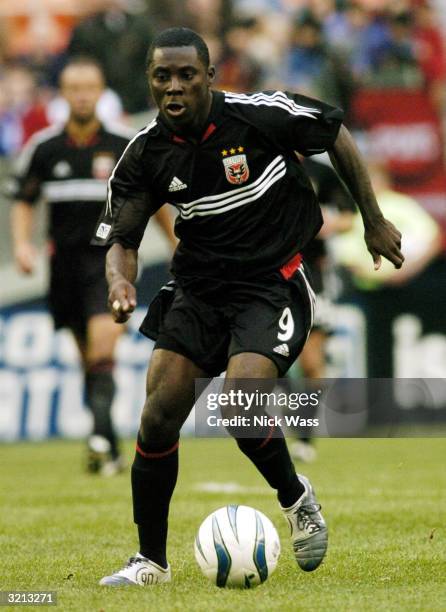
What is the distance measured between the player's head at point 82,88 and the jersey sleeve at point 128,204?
4799mm

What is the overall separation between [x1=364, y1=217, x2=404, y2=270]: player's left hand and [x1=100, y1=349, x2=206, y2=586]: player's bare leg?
875 millimetres

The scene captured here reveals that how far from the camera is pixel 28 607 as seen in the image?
4.76 m

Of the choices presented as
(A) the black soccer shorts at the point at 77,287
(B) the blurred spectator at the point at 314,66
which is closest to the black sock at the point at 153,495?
(A) the black soccer shorts at the point at 77,287

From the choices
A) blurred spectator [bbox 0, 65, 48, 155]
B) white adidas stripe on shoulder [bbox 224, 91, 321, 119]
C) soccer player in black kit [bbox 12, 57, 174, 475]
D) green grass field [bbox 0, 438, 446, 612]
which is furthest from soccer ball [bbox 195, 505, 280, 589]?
blurred spectator [bbox 0, 65, 48, 155]

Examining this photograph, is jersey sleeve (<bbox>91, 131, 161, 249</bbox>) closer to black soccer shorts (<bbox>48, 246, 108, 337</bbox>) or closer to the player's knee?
the player's knee

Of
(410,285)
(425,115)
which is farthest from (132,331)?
(425,115)

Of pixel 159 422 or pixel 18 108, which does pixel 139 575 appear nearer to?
pixel 159 422

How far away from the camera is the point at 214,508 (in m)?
7.98

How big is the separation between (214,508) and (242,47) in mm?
7556

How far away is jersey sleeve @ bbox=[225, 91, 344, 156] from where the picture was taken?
5559mm

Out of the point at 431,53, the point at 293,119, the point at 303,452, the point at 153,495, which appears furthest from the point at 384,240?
the point at 431,53

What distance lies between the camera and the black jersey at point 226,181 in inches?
217

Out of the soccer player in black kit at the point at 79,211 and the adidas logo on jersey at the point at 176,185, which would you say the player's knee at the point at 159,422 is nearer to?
the adidas logo on jersey at the point at 176,185

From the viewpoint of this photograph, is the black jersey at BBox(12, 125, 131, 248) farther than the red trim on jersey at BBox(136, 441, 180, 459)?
Yes
